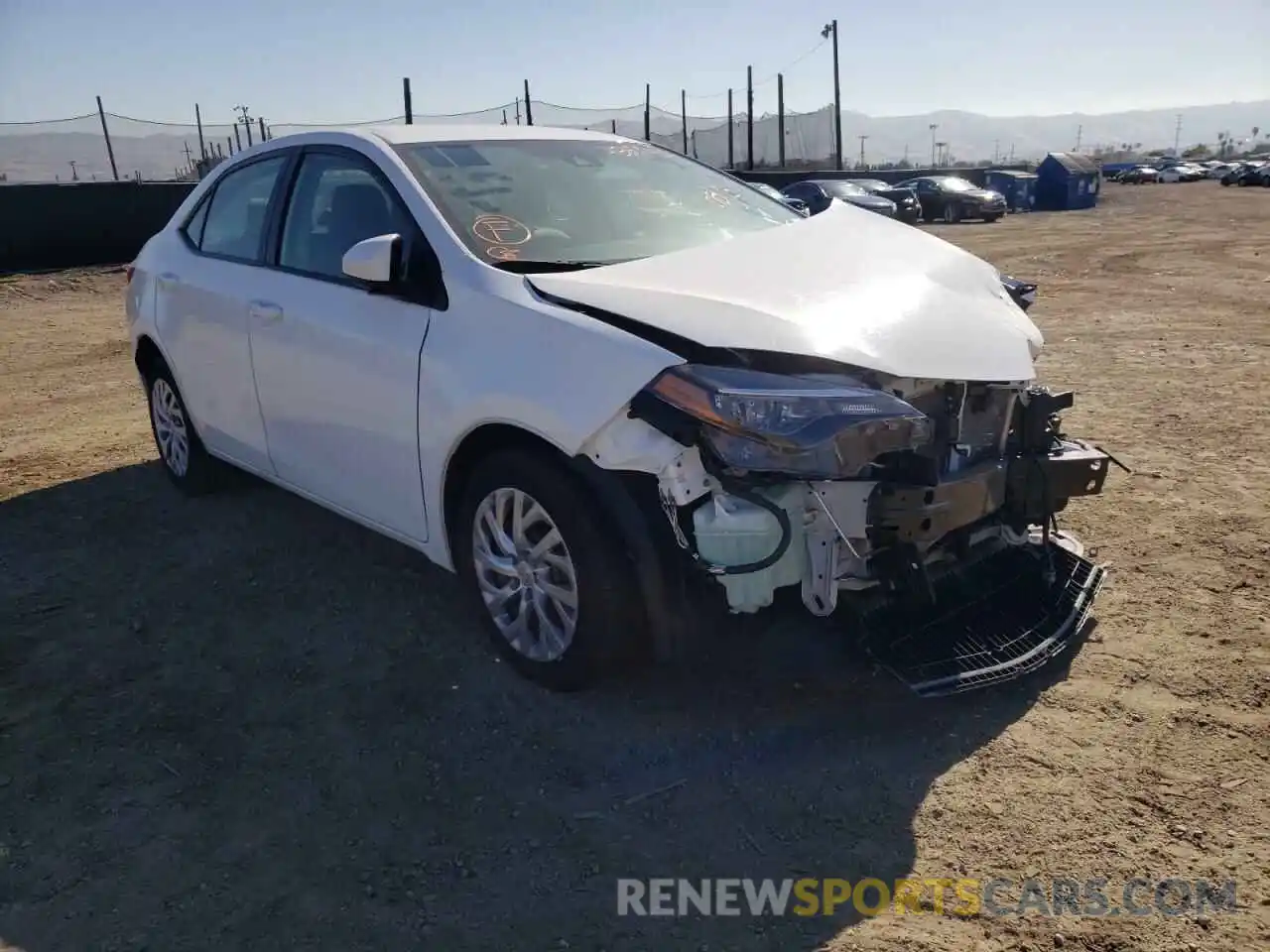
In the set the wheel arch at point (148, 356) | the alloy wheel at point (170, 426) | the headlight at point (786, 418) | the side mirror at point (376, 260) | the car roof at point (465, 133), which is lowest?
the alloy wheel at point (170, 426)

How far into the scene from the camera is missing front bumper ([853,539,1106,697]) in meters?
2.93

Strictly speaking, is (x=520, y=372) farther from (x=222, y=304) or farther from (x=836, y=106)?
(x=836, y=106)

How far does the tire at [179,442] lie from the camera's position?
5.02 meters

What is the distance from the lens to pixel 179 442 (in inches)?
203

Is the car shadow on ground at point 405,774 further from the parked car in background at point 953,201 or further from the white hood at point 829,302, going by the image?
the parked car in background at point 953,201

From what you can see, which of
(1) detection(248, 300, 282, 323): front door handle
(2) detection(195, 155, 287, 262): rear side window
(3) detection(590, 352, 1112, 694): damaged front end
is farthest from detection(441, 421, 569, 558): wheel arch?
(2) detection(195, 155, 287, 262): rear side window

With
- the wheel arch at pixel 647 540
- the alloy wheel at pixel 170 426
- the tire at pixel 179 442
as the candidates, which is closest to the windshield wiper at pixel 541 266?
the wheel arch at pixel 647 540

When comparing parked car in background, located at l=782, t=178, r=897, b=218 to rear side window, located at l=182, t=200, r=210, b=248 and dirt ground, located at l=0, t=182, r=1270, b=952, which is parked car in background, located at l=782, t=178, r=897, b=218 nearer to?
rear side window, located at l=182, t=200, r=210, b=248

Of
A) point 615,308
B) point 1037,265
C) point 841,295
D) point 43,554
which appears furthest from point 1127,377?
point 1037,265

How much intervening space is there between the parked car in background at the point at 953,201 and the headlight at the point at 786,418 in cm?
2870

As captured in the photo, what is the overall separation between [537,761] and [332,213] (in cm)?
227

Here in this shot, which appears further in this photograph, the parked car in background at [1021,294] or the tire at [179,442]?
the tire at [179,442]

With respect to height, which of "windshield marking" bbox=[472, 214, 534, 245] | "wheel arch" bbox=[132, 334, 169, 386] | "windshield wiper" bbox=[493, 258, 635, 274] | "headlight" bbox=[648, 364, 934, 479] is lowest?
"wheel arch" bbox=[132, 334, 169, 386]

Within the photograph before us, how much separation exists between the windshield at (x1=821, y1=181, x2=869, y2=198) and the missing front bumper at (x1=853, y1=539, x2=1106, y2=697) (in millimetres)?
20595
